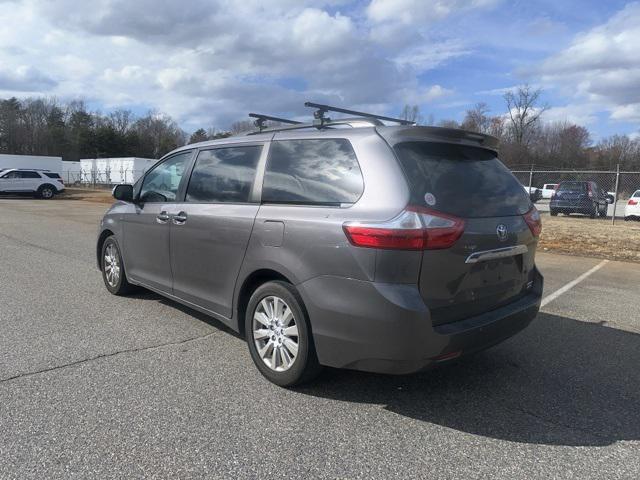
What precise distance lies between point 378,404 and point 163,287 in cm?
254

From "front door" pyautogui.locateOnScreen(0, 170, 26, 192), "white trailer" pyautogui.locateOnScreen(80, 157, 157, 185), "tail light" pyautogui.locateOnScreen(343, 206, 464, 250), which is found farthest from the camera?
"white trailer" pyautogui.locateOnScreen(80, 157, 157, 185)

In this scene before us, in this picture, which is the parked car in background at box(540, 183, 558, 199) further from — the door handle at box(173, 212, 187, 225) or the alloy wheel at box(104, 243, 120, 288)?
the door handle at box(173, 212, 187, 225)

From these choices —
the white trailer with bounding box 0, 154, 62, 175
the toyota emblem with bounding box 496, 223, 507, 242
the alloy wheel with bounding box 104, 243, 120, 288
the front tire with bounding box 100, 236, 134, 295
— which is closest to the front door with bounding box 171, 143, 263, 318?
the front tire with bounding box 100, 236, 134, 295

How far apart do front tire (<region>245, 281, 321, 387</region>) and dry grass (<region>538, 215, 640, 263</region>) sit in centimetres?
935

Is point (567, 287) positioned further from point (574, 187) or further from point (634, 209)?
point (574, 187)

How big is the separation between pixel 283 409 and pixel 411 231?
1.43 m

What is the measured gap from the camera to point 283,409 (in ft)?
11.0

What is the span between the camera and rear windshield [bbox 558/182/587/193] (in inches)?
860

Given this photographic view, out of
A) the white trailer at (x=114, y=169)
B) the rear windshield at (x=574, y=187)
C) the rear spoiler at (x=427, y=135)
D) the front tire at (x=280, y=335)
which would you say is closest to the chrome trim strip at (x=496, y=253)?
the rear spoiler at (x=427, y=135)

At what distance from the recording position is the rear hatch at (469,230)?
3135 millimetres

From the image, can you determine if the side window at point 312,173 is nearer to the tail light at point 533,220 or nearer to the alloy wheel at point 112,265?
the tail light at point 533,220

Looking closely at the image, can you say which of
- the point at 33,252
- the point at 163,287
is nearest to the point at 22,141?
the point at 33,252

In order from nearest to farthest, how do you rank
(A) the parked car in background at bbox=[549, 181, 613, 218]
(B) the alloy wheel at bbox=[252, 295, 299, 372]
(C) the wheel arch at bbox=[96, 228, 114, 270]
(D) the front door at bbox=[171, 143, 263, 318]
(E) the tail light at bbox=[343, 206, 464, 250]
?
(E) the tail light at bbox=[343, 206, 464, 250]
(B) the alloy wheel at bbox=[252, 295, 299, 372]
(D) the front door at bbox=[171, 143, 263, 318]
(C) the wheel arch at bbox=[96, 228, 114, 270]
(A) the parked car in background at bbox=[549, 181, 613, 218]

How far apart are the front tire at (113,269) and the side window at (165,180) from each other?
0.92 metres
